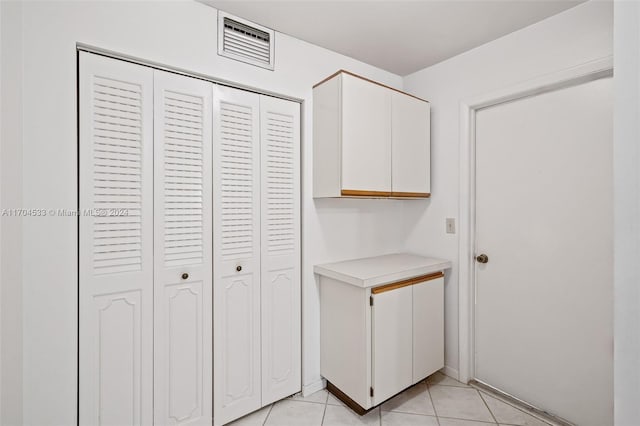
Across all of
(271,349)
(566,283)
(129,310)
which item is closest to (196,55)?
(129,310)

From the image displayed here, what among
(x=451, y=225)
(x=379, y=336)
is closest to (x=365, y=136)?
(x=451, y=225)

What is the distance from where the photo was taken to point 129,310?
1506mm

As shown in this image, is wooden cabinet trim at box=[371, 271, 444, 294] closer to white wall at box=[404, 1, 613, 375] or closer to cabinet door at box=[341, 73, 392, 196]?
white wall at box=[404, 1, 613, 375]

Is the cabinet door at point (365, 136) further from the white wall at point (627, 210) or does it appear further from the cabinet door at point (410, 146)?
the white wall at point (627, 210)

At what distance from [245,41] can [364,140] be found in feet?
3.06

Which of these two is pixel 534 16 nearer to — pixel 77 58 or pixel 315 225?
pixel 315 225

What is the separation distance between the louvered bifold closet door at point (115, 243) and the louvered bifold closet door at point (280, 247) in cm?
64

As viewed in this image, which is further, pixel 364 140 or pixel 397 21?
pixel 364 140

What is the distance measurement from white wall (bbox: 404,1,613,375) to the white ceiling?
3.4 inches

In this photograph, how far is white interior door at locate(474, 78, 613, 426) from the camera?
1.68 meters

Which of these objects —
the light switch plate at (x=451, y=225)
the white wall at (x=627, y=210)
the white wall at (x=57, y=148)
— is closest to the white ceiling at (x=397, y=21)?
the white wall at (x=57, y=148)

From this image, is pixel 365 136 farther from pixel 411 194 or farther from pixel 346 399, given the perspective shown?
pixel 346 399

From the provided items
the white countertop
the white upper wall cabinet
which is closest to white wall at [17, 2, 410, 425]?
the white upper wall cabinet

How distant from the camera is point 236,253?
1.83m
